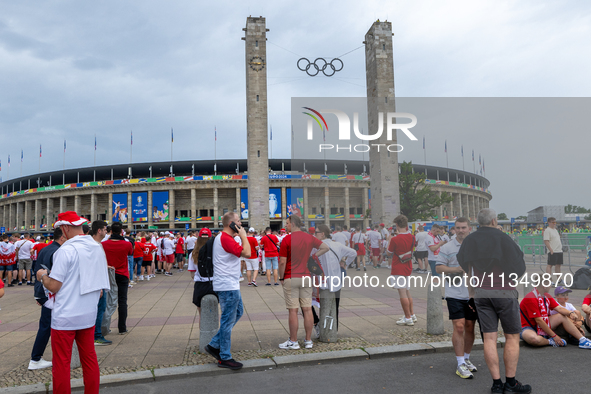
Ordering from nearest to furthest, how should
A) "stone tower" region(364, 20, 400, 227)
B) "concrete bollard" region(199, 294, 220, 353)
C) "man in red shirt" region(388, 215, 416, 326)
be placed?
"concrete bollard" region(199, 294, 220, 353) → "man in red shirt" region(388, 215, 416, 326) → "stone tower" region(364, 20, 400, 227)

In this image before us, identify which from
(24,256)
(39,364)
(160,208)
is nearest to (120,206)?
(160,208)

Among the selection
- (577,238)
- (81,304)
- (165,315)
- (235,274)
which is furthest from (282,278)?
(577,238)

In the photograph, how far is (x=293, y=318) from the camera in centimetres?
568

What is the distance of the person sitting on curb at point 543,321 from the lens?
18.8ft

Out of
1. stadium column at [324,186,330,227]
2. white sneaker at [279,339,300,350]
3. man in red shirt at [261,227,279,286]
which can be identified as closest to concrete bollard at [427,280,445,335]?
white sneaker at [279,339,300,350]

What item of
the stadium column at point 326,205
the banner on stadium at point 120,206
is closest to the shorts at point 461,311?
the stadium column at point 326,205

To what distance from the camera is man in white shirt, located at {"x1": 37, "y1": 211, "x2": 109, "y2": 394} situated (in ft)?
11.5

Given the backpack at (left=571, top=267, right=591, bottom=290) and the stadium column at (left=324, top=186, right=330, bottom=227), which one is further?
the stadium column at (left=324, top=186, right=330, bottom=227)

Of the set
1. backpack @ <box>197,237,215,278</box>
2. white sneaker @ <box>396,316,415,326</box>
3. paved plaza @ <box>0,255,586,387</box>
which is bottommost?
paved plaza @ <box>0,255,586,387</box>

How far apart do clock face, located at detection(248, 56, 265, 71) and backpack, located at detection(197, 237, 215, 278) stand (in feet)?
104

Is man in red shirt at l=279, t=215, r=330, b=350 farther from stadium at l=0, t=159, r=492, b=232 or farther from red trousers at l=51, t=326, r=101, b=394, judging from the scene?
stadium at l=0, t=159, r=492, b=232

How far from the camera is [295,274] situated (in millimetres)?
5738

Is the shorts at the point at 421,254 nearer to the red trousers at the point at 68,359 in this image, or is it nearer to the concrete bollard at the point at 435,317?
the concrete bollard at the point at 435,317

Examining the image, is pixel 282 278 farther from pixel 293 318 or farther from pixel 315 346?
pixel 315 346
